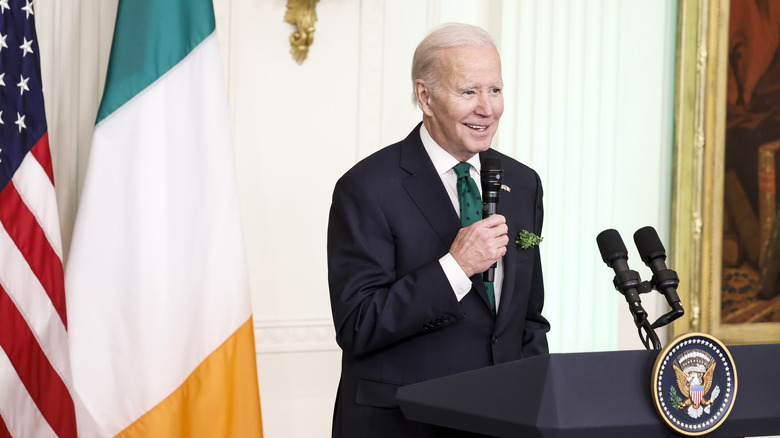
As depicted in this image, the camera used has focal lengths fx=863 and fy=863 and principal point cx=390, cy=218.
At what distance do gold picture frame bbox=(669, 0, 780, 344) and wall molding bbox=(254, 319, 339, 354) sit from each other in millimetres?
2160

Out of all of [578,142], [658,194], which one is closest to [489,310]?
[578,142]

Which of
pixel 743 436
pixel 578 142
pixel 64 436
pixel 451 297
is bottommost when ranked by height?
pixel 64 436

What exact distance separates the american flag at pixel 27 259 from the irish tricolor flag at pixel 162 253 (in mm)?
132

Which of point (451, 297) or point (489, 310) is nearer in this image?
point (451, 297)

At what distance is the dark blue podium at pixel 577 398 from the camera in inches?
58.4

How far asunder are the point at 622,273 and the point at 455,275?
0.47 meters

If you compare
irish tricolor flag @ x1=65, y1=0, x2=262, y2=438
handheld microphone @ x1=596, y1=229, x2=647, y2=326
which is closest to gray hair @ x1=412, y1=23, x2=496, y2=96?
handheld microphone @ x1=596, y1=229, x2=647, y2=326

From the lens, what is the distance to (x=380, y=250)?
2.33m

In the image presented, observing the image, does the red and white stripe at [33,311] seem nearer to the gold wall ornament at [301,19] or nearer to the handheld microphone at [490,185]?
the gold wall ornament at [301,19]

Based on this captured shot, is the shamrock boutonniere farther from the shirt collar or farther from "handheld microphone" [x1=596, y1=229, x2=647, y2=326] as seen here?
"handheld microphone" [x1=596, y1=229, x2=647, y2=326]

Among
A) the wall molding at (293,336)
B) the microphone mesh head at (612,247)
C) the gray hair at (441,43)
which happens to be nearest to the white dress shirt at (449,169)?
the gray hair at (441,43)

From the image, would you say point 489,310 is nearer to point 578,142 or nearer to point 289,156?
point 289,156

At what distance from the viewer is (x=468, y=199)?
2.47m

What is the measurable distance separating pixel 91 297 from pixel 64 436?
1.93 feet
